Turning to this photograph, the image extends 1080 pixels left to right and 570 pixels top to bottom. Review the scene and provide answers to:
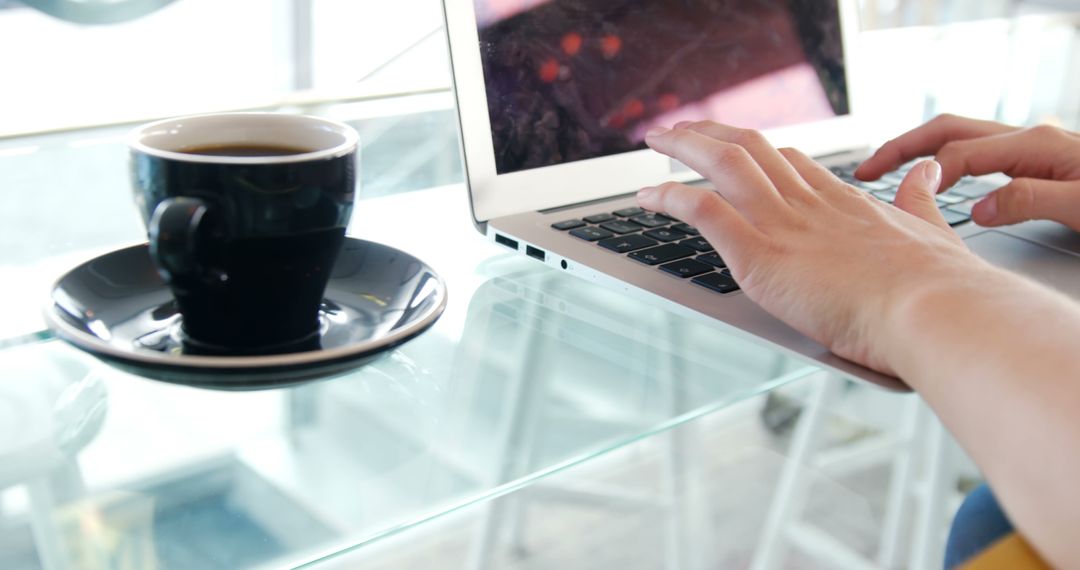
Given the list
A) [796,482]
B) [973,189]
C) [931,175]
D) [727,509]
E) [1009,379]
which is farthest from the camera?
[727,509]

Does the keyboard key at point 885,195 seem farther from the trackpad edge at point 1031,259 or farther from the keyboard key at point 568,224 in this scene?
the keyboard key at point 568,224

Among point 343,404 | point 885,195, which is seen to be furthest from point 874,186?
point 343,404

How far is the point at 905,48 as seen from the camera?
1.33 metres

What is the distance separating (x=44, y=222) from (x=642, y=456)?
1.20m

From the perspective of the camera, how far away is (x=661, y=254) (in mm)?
626

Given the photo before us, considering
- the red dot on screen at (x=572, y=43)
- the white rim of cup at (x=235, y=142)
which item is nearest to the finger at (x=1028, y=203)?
the red dot on screen at (x=572, y=43)

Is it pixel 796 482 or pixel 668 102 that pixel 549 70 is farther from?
pixel 796 482

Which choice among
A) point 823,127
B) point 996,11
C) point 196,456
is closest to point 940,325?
point 196,456

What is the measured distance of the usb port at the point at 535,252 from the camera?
64cm

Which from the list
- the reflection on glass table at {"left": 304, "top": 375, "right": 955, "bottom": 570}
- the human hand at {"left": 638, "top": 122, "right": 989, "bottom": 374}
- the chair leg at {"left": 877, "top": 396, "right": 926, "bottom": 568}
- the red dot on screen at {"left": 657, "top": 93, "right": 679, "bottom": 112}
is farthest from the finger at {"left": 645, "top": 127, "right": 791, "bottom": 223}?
the chair leg at {"left": 877, "top": 396, "right": 926, "bottom": 568}

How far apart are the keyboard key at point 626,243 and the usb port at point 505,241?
60mm

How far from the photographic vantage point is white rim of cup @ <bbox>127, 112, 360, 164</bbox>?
16.5 inches

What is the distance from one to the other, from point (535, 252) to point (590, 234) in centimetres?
4

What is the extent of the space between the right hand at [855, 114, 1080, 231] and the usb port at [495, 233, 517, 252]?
324 millimetres
